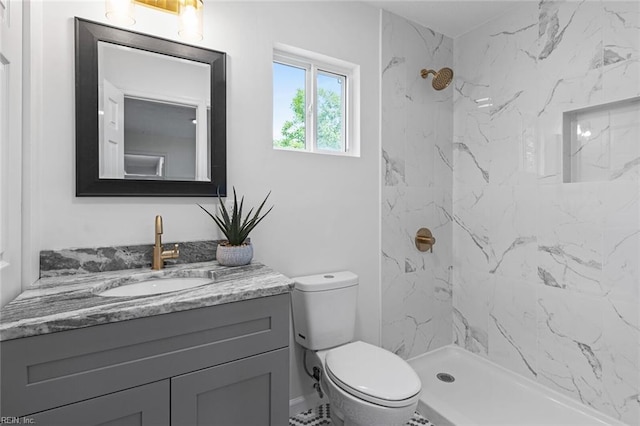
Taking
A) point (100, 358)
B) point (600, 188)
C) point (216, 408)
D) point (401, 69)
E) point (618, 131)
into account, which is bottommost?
point (216, 408)

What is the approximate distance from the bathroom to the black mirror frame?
0.14ft

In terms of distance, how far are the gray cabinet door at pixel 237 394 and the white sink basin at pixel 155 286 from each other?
0.36 m

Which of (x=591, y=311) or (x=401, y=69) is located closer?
(x=591, y=311)

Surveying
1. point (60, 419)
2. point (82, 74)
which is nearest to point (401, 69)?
point (82, 74)

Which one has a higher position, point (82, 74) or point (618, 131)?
point (82, 74)

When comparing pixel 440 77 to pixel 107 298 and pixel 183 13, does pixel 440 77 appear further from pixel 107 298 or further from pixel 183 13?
pixel 107 298

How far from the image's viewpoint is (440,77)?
2.14 m

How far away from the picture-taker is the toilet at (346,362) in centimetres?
129

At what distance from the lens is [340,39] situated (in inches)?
77.3

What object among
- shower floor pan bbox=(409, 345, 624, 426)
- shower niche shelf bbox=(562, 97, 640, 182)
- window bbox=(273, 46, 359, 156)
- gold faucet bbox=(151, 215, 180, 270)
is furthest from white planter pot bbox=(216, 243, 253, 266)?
shower niche shelf bbox=(562, 97, 640, 182)

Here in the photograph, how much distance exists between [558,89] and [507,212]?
78cm

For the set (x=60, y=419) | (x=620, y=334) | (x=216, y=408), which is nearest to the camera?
(x=60, y=419)

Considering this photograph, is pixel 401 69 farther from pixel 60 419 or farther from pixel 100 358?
pixel 60 419

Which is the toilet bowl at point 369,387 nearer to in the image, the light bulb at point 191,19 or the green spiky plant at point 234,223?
the green spiky plant at point 234,223
